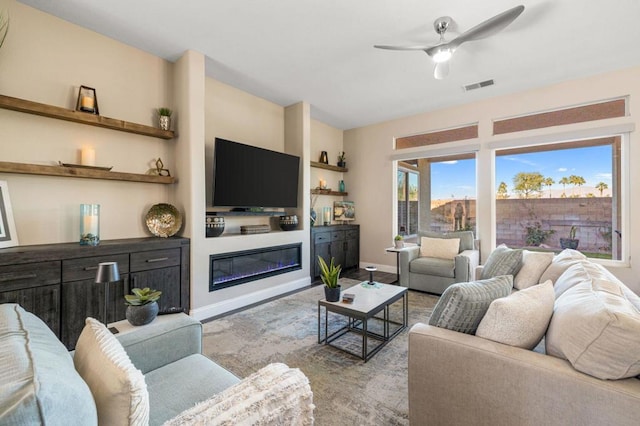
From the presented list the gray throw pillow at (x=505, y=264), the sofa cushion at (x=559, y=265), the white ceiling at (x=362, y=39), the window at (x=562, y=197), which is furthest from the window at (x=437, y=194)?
the sofa cushion at (x=559, y=265)

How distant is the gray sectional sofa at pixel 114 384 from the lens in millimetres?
578

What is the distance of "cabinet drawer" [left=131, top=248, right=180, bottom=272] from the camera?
2.67 meters

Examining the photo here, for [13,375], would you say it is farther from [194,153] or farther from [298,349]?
[194,153]

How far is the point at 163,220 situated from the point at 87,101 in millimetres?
1306

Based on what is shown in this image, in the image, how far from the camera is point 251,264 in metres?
3.79

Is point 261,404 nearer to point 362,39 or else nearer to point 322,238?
point 362,39

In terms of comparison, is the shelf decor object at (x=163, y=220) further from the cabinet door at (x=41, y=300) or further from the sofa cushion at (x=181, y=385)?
the sofa cushion at (x=181, y=385)

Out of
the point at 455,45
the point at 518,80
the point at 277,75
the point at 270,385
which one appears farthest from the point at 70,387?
the point at 518,80

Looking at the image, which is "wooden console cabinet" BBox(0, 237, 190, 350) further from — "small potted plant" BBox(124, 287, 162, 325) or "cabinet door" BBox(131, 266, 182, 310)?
"small potted plant" BBox(124, 287, 162, 325)

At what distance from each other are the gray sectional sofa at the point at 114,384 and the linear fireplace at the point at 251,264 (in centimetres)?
196

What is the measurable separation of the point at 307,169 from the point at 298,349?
2.87m

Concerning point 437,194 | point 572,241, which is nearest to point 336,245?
point 437,194

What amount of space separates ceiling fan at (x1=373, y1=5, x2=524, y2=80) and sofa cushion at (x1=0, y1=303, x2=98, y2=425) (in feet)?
9.19

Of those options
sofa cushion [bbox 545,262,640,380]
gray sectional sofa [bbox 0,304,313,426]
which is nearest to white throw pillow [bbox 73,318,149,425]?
gray sectional sofa [bbox 0,304,313,426]
